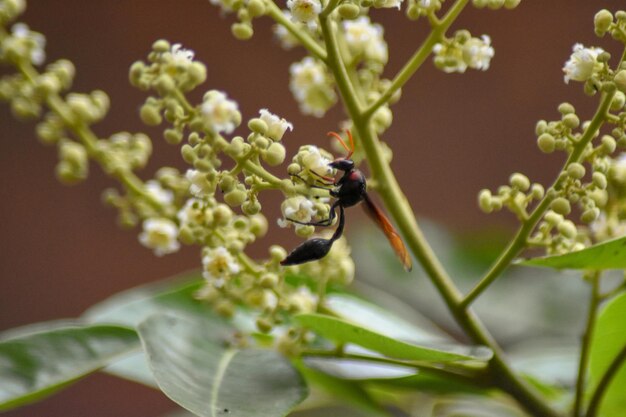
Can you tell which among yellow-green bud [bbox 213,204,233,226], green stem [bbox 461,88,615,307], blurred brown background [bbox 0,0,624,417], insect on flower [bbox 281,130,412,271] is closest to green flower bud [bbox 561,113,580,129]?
green stem [bbox 461,88,615,307]

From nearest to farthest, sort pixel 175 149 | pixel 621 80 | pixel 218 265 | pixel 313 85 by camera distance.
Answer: pixel 621 80 → pixel 218 265 → pixel 313 85 → pixel 175 149

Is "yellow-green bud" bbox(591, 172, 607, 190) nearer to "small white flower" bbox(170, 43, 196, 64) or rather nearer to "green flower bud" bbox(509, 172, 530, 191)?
"green flower bud" bbox(509, 172, 530, 191)

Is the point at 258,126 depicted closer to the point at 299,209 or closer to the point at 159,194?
the point at 299,209

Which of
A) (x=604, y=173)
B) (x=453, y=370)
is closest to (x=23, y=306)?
(x=453, y=370)

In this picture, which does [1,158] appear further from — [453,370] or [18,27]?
[453,370]

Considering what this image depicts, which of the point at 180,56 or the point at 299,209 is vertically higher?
the point at 180,56

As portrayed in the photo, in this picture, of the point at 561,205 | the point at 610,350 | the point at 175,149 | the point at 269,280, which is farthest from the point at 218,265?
the point at 175,149

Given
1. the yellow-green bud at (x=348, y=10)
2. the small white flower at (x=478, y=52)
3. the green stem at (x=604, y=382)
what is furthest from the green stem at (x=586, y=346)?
the yellow-green bud at (x=348, y=10)
